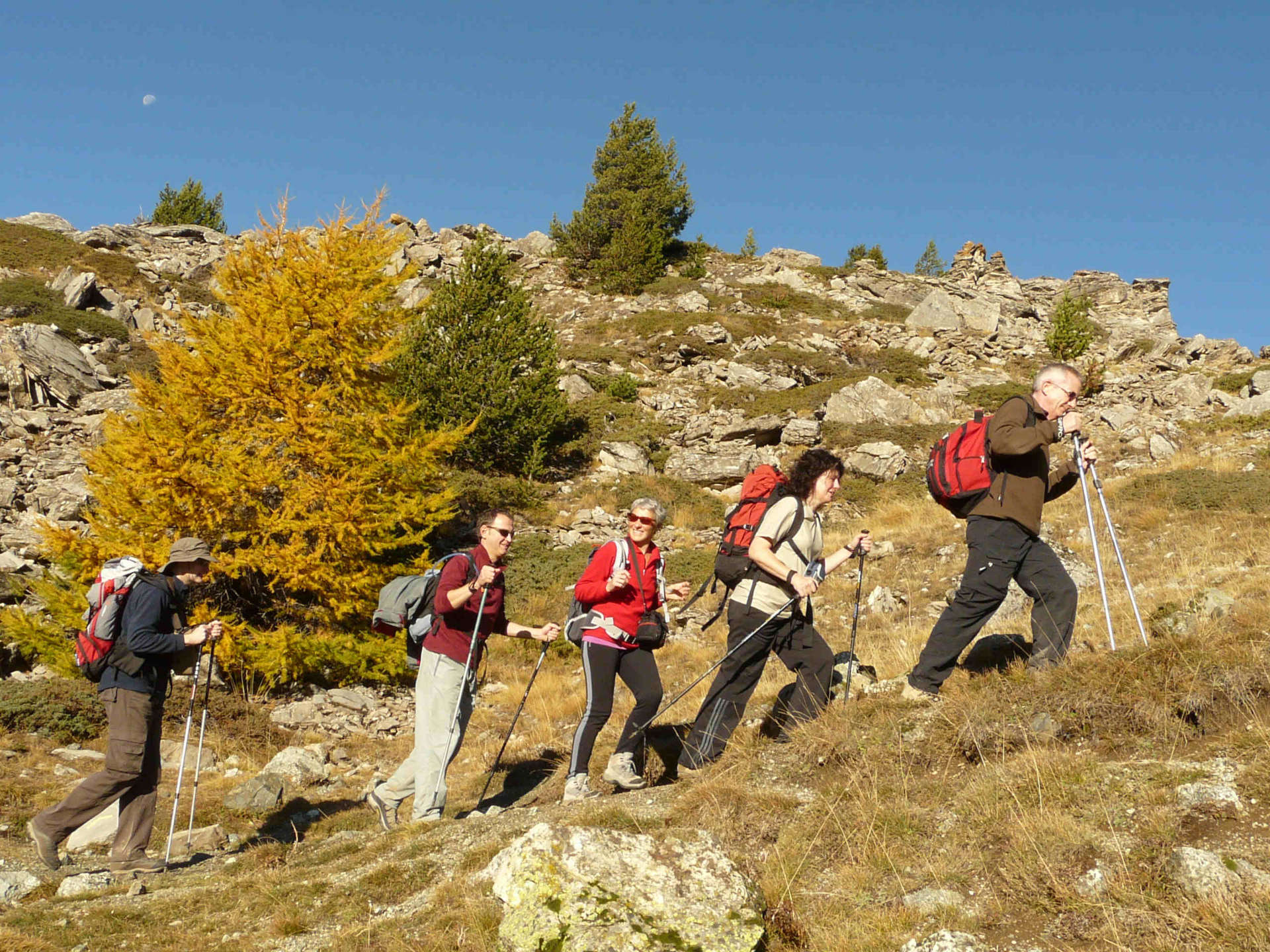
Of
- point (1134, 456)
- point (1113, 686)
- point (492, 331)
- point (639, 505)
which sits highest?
point (492, 331)

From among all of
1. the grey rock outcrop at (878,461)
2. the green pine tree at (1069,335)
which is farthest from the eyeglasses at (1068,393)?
the green pine tree at (1069,335)

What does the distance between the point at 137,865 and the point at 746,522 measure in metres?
4.45

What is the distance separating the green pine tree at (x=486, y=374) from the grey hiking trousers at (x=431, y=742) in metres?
13.7

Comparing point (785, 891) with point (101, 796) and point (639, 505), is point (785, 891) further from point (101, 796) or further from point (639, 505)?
point (101, 796)

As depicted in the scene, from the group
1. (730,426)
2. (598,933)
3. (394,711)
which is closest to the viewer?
(598,933)

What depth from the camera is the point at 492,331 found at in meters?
20.8

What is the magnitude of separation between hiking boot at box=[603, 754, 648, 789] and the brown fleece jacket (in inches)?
105

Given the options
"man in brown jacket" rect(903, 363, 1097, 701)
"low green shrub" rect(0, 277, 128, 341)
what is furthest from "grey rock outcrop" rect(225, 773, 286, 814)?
"low green shrub" rect(0, 277, 128, 341)

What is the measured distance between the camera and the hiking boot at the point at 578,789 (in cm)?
542

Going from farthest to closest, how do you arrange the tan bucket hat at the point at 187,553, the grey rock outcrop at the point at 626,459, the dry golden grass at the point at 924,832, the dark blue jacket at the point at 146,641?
the grey rock outcrop at the point at 626,459 < the tan bucket hat at the point at 187,553 < the dark blue jacket at the point at 146,641 < the dry golden grass at the point at 924,832

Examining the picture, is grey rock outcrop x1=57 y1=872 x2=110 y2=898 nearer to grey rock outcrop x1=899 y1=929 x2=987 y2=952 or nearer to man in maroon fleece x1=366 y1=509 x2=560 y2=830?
man in maroon fleece x1=366 y1=509 x2=560 y2=830

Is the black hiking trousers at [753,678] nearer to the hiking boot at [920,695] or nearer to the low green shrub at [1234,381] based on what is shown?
the hiking boot at [920,695]

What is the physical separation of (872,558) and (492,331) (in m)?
11.1

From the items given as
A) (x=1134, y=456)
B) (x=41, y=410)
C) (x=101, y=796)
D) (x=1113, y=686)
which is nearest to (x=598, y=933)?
(x=1113, y=686)
